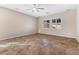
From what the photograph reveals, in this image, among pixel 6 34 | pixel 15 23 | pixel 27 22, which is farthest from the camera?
pixel 27 22

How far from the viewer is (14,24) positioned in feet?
6.98

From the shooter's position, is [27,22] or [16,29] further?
[27,22]

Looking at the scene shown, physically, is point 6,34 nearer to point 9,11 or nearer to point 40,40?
point 9,11

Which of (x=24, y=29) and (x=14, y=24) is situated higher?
(x=14, y=24)

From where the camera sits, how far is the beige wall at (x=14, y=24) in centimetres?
187

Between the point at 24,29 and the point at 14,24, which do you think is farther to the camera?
the point at 24,29

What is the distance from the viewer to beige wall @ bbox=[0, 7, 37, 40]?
187 centimetres

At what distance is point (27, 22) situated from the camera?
2416 mm
